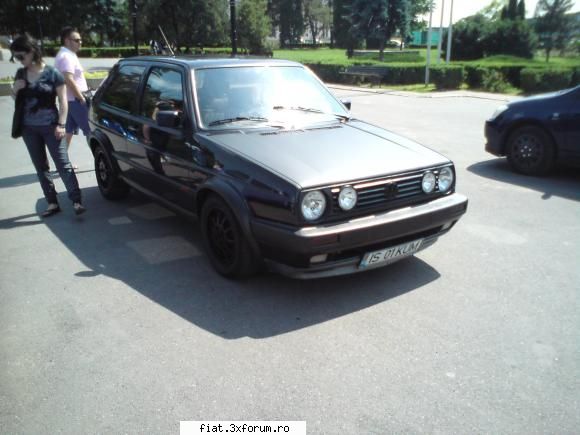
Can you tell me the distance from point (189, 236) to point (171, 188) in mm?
705

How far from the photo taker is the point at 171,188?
4855 mm

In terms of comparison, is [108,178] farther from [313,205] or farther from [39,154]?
[313,205]

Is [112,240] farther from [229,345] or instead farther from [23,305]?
[229,345]

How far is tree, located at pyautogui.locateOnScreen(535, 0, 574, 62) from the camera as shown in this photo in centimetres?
4147

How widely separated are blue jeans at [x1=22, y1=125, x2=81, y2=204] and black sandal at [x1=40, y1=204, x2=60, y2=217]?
0.21 ft

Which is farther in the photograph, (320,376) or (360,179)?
(360,179)

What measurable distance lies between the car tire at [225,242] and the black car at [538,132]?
5422mm

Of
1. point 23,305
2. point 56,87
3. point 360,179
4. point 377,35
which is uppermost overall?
point 377,35

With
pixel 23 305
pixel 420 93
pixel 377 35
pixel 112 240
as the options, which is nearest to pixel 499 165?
pixel 112 240

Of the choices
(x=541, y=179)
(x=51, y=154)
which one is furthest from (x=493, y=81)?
(x=51, y=154)

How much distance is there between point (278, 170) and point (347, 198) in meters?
0.53

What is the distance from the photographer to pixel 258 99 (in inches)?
186

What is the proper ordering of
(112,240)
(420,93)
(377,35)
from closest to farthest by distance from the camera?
(112,240), (420,93), (377,35)

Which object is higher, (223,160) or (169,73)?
(169,73)
